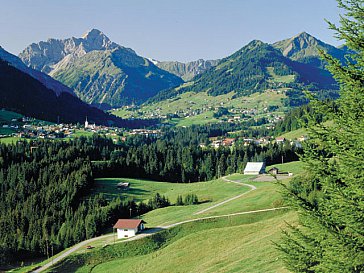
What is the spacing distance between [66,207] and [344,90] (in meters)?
120

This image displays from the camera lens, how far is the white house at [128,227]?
8544cm

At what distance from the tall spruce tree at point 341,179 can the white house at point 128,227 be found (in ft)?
231

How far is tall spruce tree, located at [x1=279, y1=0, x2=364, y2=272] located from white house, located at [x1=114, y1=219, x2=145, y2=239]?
70.4m

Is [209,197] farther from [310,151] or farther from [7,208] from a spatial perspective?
[310,151]

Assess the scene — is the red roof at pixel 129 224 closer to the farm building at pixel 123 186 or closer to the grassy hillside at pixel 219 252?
the grassy hillside at pixel 219 252

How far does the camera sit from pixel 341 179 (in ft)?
53.7

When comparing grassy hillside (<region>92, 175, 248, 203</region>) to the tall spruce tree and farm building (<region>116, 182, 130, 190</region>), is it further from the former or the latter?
the tall spruce tree

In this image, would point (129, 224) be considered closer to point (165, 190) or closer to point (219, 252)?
point (219, 252)

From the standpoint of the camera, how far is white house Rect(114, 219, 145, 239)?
85438mm

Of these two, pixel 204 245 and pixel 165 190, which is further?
pixel 165 190


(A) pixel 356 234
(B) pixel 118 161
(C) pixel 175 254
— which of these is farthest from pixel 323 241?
(B) pixel 118 161

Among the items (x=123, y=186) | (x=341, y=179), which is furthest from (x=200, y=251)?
(x=123, y=186)

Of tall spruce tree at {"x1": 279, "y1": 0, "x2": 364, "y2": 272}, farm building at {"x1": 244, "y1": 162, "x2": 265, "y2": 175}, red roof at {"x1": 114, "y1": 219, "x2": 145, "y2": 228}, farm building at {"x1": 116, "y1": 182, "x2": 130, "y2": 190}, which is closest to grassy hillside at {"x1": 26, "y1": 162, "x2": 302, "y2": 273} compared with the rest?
red roof at {"x1": 114, "y1": 219, "x2": 145, "y2": 228}

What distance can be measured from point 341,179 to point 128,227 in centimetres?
7393
